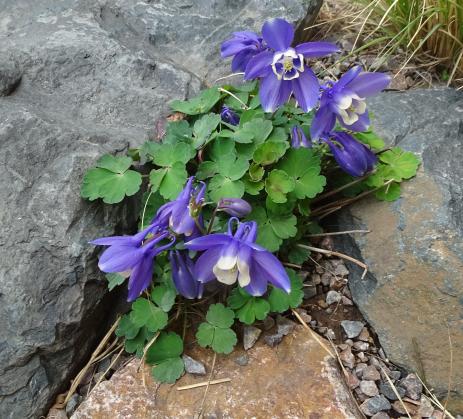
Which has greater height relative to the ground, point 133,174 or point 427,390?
point 133,174

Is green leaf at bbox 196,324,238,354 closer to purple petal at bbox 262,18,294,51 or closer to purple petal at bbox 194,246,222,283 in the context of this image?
purple petal at bbox 194,246,222,283

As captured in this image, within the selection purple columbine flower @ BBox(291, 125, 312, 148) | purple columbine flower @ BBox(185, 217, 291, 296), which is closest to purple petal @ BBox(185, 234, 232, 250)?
purple columbine flower @ BBox(185, 217, 291, 296)

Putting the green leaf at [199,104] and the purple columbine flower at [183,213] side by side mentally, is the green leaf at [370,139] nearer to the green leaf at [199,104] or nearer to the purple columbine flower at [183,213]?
the green leaf at [199,104]

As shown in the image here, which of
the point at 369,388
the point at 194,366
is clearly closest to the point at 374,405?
the point at 369,388

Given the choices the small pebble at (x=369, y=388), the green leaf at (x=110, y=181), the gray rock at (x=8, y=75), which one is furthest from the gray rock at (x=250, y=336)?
the gray rock at (x=8, y=75)

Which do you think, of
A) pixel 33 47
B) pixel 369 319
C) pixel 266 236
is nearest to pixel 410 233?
pixel 369 319

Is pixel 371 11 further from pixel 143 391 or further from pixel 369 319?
pixel 143 391
